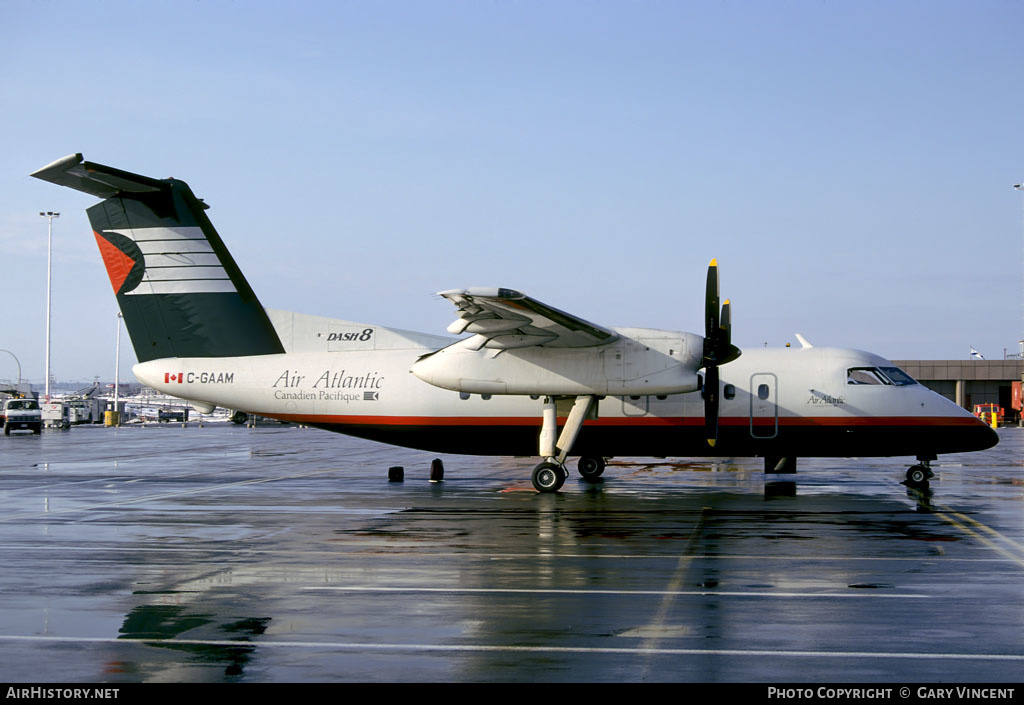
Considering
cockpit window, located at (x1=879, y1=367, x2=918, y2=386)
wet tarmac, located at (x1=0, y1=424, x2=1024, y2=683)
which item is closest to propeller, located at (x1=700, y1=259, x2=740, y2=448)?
wet tarmac, located at (x1=0, y1=424, x2=1024, y2=683)

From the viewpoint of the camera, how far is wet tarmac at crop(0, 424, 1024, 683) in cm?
716

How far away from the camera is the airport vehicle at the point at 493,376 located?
20.6 metres

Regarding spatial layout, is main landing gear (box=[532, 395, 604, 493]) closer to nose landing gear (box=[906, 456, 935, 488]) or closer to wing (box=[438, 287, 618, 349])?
wing (box=[438, 287, 618, 349])

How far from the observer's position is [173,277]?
75.3 ft

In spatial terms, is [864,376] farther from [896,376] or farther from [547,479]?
[547,479]

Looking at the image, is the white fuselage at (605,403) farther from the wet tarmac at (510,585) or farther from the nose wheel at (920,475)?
the wet tarmac at (510,585)

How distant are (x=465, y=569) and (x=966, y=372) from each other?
84.4m

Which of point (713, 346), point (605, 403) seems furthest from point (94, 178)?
point (713, 346)

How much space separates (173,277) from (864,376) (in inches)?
634

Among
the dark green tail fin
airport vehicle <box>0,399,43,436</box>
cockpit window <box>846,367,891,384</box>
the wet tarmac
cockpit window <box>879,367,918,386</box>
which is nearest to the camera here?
the wet tarmac

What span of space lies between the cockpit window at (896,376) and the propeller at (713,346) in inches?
169

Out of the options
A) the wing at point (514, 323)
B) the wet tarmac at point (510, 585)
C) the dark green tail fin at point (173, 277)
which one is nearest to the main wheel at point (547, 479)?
the wet tarmac at point (510, 585)

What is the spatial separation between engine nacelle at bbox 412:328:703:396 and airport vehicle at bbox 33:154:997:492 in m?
0.03
